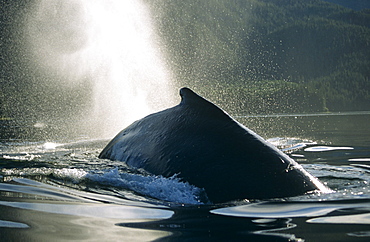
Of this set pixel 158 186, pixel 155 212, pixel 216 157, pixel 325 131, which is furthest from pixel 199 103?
pixel 325 131

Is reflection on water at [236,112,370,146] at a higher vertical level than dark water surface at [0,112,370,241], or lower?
higher

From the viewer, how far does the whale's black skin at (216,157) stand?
485 cm

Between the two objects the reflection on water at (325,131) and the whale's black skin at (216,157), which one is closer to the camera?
the whale's black skin at (216,157)

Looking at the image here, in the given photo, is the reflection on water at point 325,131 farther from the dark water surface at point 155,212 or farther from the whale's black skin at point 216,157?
the dark water surface at point 155,212

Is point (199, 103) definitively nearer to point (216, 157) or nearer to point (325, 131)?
point (216, 157)

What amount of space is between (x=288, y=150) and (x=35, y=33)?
5581 inches

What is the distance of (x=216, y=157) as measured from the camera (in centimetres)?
517

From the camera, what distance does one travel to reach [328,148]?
12422 mm

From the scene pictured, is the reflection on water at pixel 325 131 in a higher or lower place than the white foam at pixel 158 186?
higher

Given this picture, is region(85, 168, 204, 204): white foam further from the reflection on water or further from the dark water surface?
the reflection on water

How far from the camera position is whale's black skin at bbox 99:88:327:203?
4852 millimetres

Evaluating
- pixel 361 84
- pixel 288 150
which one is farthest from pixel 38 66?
pixel 288 150

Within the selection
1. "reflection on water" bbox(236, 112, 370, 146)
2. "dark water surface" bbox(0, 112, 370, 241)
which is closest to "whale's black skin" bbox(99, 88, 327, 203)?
"dark water surface" bbox(0, 112, 370, 241)

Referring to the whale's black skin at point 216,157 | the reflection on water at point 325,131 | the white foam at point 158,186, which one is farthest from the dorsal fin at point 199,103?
the reflection on water at point 325,131
